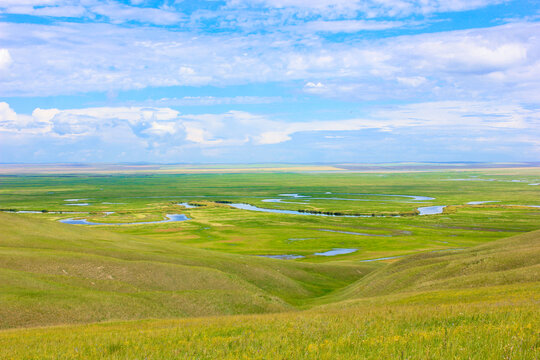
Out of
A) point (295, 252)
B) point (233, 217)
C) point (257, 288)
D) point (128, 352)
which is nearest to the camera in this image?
point (128, 352)

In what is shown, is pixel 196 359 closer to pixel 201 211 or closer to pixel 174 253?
pixel 174 253

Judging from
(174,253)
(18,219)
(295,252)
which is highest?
(18,219)

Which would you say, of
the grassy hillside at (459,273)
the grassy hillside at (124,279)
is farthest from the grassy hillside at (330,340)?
the grassy hillside at (459,273)

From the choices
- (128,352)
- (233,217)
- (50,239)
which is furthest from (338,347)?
(233,217)

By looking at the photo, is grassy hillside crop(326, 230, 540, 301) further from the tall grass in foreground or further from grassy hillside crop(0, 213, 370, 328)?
the tall grass in foreground

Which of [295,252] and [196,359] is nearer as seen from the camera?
[196,359]

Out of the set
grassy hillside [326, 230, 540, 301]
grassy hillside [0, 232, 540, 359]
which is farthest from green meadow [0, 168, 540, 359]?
grassy hillside [326, 230, 540, 301]

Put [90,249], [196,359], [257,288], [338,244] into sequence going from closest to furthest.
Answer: [196,359]
[257,288]
[90,249]
[338,244]
